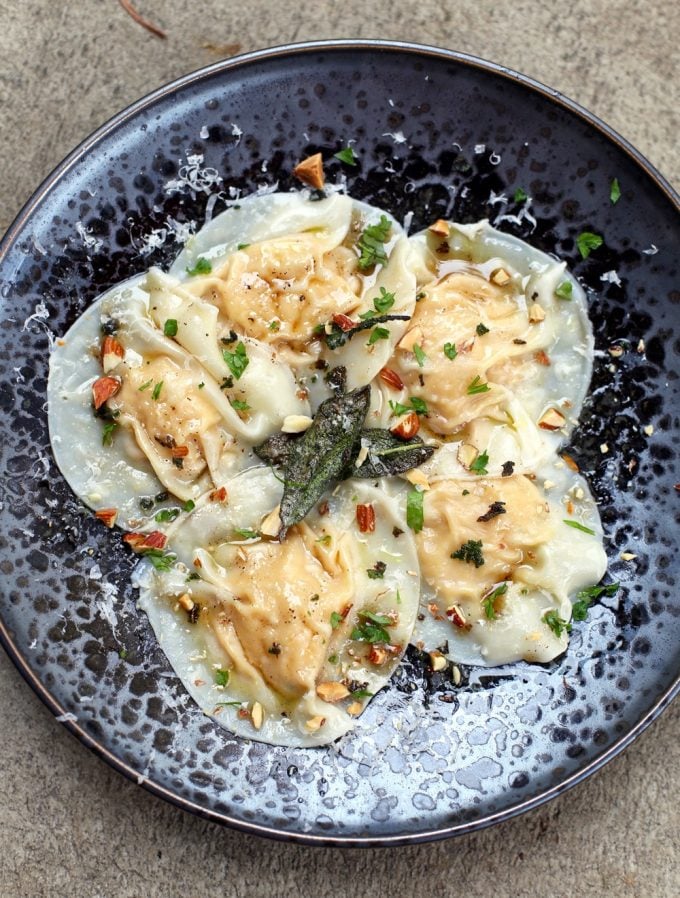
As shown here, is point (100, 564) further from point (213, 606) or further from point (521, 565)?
point (521, 565)

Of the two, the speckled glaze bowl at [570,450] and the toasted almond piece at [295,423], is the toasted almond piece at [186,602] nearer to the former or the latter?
the speckled glaze bowl at [570,450]

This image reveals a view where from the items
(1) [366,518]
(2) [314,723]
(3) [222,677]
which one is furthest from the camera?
(1) [366,518]

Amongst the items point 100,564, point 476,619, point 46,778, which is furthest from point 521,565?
point 46,778

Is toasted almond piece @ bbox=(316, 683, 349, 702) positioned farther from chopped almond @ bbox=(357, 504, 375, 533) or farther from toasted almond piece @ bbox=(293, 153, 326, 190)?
toasted almond piece @ bbox=(293, 153, 326, 190)

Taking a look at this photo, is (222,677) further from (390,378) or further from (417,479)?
(390,378)

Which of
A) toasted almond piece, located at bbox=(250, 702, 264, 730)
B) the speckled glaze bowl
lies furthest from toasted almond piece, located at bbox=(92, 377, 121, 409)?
toasted almond piece, located at bbox=(250, 702, 264, 730)

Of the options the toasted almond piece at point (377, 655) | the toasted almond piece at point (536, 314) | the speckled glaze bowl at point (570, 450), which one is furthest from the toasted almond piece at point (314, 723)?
the toasted almond piece at point (536, 314)

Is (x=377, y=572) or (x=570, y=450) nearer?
(x=377, y=572)

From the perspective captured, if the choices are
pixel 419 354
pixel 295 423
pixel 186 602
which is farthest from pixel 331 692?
pixel 419 354
